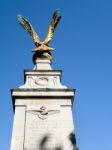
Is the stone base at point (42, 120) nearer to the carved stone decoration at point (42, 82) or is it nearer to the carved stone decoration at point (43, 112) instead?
the carved stone decoration at point (43, 112)

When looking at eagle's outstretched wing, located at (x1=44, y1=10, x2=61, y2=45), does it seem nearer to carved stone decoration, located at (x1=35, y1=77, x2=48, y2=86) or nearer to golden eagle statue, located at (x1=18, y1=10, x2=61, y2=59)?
golden eagle statue, located at (x1=18, y1=10, x2=61, y2=59)

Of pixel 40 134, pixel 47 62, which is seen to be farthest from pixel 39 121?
pixel 47 62

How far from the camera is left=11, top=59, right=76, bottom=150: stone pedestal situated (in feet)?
60.9

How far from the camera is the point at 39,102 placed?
20.3 meters

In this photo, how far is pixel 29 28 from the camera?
24.8 m

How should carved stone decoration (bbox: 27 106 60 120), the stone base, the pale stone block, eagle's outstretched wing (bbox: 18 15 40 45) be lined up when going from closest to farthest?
the pale stone block < the stone base < carved stone decoration (bbox: 27 106 60 120) < eagle's outstretched wing (bbox: 18 15 40 45)

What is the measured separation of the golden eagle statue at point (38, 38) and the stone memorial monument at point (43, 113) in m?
1.58

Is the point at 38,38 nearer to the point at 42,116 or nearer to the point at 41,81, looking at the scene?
the point at 41,81

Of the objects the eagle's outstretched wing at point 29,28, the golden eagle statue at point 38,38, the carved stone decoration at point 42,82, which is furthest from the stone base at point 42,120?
the eagle's outstretched wing at point 29,28

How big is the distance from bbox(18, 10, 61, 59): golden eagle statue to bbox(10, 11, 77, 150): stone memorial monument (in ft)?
5.18

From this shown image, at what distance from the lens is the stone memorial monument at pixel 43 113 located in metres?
18.6

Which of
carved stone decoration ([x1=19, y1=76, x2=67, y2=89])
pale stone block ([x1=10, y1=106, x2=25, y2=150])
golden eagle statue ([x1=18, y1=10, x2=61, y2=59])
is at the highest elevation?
golden eagle statue ([x1=18, y1=10, x2=61, y2=59])

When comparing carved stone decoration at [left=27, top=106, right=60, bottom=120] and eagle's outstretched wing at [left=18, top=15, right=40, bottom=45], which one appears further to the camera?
eagle's outstretched wing at [left=18, top=15, right=40, bottom=45]

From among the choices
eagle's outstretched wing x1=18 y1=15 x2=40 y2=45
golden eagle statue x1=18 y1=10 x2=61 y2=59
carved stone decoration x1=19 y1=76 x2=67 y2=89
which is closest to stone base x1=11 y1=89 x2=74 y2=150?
carved stone decoration x1=19 y1=76 x2=67 y2=89
